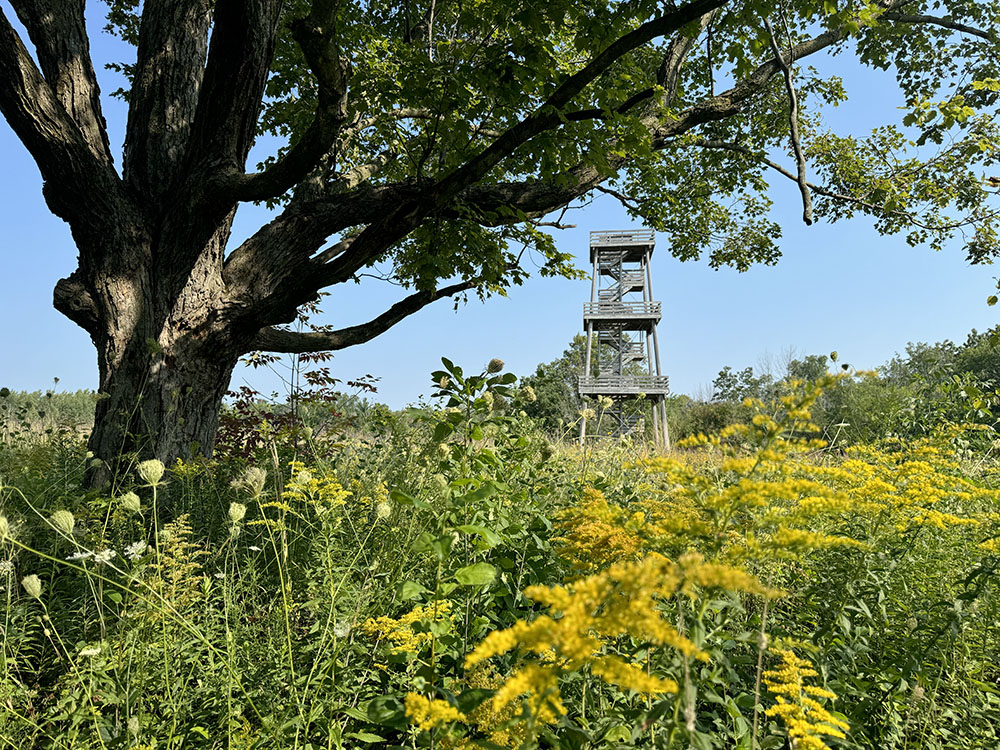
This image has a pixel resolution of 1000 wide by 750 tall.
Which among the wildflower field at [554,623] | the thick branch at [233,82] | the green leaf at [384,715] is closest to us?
the wildflower field at [554,623]

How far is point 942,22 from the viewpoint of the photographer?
520 centimetres

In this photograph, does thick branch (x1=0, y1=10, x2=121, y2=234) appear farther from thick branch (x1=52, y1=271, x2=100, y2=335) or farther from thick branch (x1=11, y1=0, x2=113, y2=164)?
thick branch (x1=52, y1=271, x2=100, y2=335)

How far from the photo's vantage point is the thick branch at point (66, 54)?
14.7 feet

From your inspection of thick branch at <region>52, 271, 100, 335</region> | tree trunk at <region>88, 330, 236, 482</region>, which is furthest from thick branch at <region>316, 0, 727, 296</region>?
thick branch at <region>52, 271, 100, 335</region>

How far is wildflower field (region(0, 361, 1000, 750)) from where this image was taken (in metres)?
1.17

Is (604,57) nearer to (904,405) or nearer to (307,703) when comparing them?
(307,703)

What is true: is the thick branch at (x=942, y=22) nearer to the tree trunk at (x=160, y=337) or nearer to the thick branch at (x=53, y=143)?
the tree trunk at (x=160, y=337)

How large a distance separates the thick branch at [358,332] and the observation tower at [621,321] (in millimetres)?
14949

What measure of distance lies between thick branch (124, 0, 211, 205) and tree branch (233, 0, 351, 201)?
1.16 meters

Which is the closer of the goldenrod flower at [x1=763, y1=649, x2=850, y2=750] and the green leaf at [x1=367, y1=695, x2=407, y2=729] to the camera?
the goldenrod flower at [x1=763, y1=649, x2=850, y2=750]

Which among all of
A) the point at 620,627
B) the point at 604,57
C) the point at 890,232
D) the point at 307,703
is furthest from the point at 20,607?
the point at 890,232

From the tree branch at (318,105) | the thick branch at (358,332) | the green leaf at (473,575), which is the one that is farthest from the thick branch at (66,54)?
the green leaf at (473,575)

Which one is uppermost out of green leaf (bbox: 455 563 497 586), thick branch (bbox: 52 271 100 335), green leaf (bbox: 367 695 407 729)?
thick branch (bbox: 52 271 100 335)

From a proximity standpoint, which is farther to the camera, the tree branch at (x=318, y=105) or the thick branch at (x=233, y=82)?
the thick branch at (x=233, y=82)
